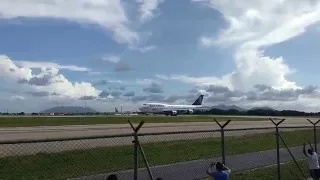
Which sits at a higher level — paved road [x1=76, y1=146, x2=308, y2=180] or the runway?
the runway

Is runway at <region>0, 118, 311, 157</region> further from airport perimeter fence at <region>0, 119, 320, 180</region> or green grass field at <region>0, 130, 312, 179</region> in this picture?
green grass field at <region>0, 130, 312, 179</region>

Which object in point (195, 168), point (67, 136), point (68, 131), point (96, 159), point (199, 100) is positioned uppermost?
point (199, 100)

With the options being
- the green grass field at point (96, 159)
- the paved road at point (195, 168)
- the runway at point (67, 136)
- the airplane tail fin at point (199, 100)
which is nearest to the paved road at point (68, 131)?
the runway at point (67, 136)

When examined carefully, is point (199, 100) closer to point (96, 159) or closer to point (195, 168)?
point (96, 159)

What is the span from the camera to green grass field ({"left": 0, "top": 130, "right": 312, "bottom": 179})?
15051 millimetres

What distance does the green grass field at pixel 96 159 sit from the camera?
49.4 feet

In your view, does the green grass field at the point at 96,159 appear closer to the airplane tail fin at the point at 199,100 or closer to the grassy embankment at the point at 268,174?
the grassy embankment at the point at 268,174

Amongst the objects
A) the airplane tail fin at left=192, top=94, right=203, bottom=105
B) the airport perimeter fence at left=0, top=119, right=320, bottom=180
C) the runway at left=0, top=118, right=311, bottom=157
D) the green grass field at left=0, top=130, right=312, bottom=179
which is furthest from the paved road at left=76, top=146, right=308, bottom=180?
the airplane tail fin at left=192, top=94, right=203, bottom=105

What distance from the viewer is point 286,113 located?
138m

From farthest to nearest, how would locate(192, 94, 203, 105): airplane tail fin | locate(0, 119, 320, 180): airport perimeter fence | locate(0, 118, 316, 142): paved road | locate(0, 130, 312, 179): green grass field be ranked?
locate(192, 94, 203, 105): airplane tail fin < locate(0, 118, 316, 142): paved road < locate(0, 130, 312, 179): green grass field < locate(0, 119, 320, 180): airport perimeter fence

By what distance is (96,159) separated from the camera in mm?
17859

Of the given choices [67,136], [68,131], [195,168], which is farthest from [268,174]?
[68,131]

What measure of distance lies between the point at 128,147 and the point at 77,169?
607cm

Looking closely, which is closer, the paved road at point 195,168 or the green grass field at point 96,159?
the paved road at point 195,168
